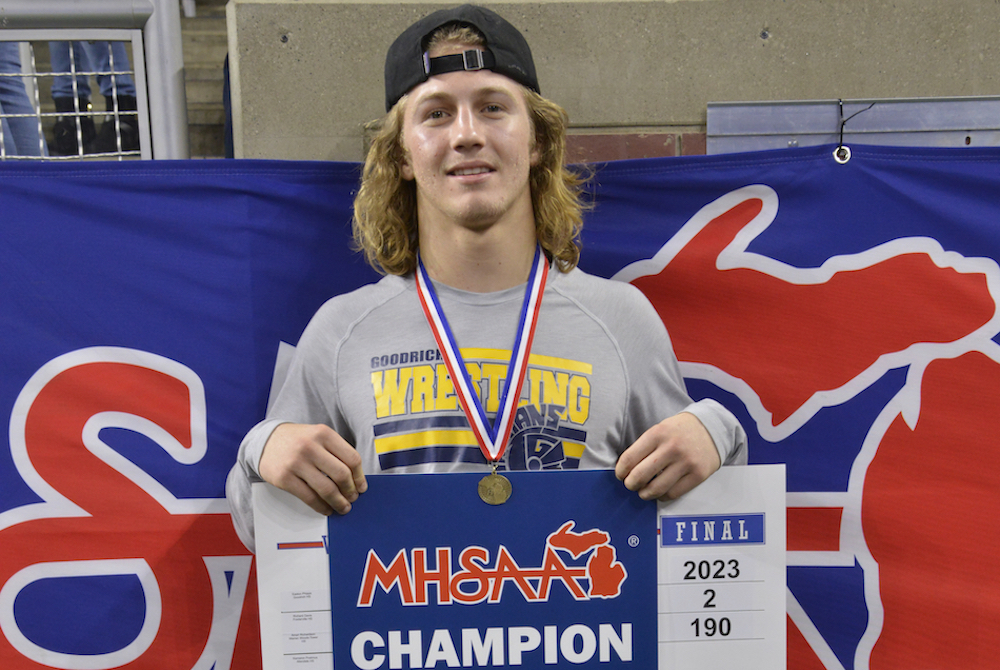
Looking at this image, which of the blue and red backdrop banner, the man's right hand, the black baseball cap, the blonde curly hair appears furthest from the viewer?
the blue and red backdrop banner

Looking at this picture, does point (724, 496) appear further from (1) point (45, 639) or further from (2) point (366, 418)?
(1) point (45, 639)

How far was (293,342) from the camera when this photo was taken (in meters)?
1.89

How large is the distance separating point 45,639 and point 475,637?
1.21 m

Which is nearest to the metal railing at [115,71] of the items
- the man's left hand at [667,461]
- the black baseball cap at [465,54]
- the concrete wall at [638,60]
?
the concrete wall at [638,60]

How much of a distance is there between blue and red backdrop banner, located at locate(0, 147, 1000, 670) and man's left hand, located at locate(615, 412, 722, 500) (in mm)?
615

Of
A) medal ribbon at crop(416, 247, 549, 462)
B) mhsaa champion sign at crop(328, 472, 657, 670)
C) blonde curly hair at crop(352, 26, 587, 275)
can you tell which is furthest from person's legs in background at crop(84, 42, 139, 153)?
mhsaa champion sign at crop(328, 472, 657, 670)

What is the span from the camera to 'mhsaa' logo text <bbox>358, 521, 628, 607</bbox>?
4.38 feet

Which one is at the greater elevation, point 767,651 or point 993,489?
point 993,489

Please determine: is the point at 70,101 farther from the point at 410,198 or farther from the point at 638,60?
the point at 638,60

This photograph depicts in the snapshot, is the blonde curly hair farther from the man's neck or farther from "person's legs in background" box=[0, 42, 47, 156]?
"person's legs in background" box=[0, 42, 47, 156]

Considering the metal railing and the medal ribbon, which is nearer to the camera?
the medal ribbon

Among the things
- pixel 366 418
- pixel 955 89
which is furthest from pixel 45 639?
pixel 955 89

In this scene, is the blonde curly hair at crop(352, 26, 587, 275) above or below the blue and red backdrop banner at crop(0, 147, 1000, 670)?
above

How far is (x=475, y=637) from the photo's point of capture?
4.43 ft
